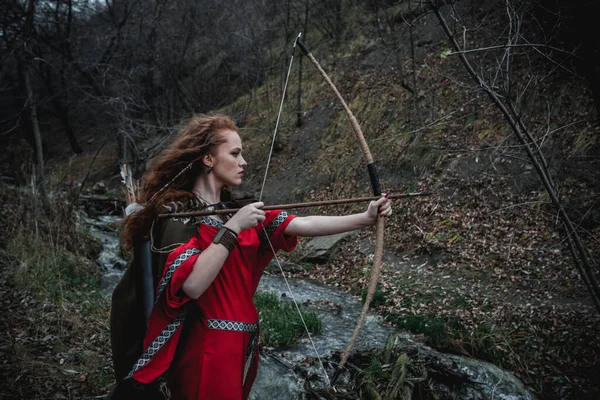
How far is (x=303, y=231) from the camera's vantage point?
2.15 meters

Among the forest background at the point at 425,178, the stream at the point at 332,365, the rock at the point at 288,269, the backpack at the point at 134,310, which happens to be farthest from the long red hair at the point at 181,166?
the rock at the point at 288,269

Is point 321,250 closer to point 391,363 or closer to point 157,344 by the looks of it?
point 391,363

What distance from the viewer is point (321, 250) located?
24.1 feet

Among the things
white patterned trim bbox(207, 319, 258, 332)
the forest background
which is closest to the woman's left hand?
white patterned trim bbox(207, 319, 258, 332)

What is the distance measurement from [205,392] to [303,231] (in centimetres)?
86

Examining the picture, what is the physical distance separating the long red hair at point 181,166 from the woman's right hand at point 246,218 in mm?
A: 363

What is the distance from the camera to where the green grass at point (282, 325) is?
4090mm

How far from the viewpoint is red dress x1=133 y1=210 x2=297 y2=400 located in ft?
5.74

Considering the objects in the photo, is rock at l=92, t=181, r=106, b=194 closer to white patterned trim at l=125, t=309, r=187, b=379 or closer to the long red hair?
the long red hair

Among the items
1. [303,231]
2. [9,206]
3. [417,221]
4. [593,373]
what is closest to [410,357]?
[593,373]

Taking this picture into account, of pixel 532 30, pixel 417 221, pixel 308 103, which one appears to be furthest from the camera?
pixel 308 103

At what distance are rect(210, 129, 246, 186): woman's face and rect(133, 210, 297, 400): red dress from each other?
0.23m

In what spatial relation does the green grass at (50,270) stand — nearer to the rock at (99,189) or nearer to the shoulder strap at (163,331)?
the shoulder strap at (163,331)

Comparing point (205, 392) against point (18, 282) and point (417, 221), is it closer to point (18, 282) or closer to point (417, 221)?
point (18, 282)
